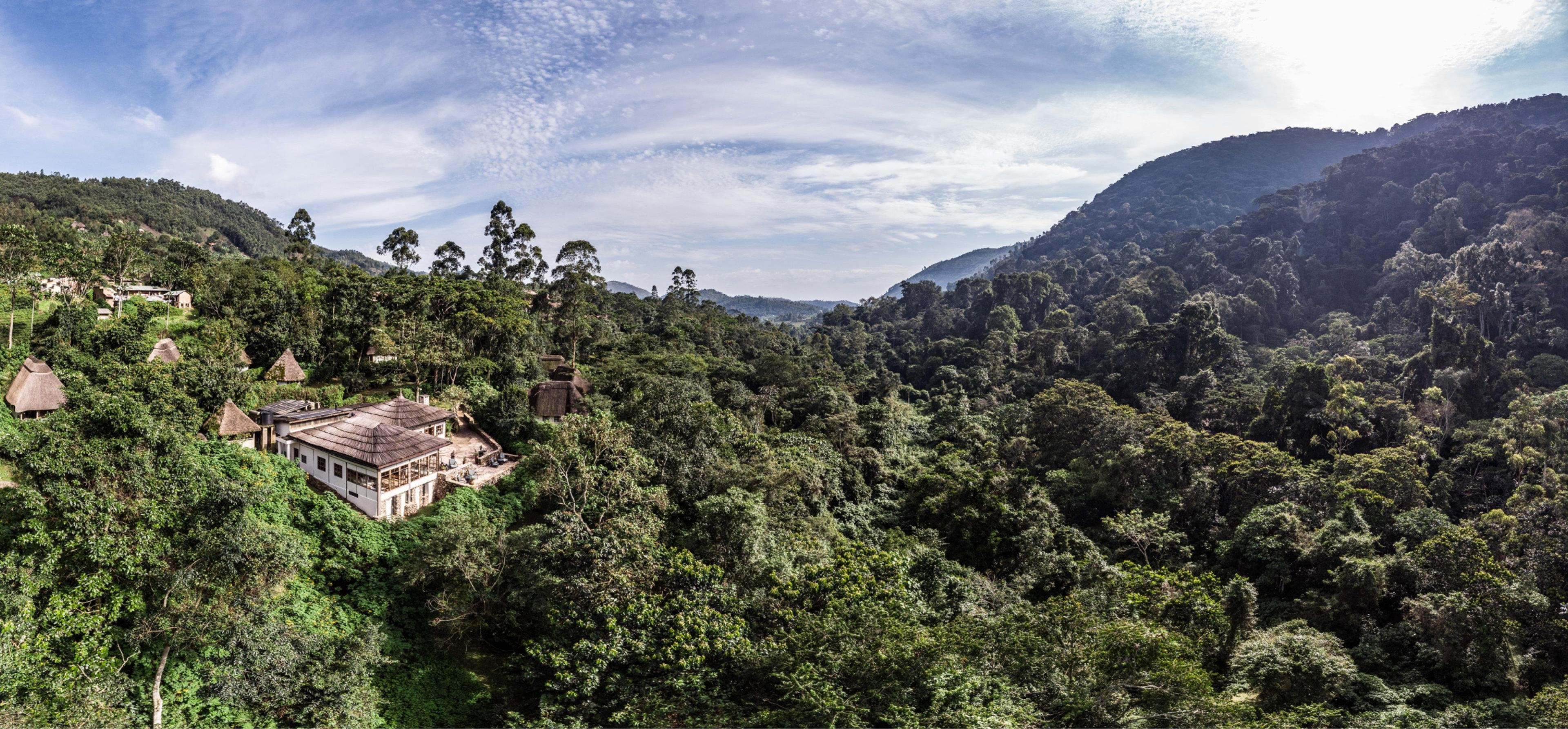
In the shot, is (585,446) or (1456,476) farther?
(1456,476)

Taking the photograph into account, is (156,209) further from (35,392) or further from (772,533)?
(772,533)

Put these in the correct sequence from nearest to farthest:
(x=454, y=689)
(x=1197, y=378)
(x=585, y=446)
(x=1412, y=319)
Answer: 1. (x=454, y=689)
2. (x=585, y=446)
3. (x=1197, y=378)
4. (x=1412, y=319)

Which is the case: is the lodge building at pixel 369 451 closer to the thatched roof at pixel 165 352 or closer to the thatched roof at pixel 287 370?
the thatched roof at pixel 287 370

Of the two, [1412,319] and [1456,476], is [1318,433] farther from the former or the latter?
[1412,319]

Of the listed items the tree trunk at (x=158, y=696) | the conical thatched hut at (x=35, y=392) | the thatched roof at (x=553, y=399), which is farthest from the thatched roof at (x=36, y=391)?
the tree trunk at (x=158, y=696)

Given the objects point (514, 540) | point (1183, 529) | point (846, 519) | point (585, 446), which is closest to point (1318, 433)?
point (1183, 529)

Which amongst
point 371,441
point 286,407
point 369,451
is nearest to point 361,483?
point 369,451
